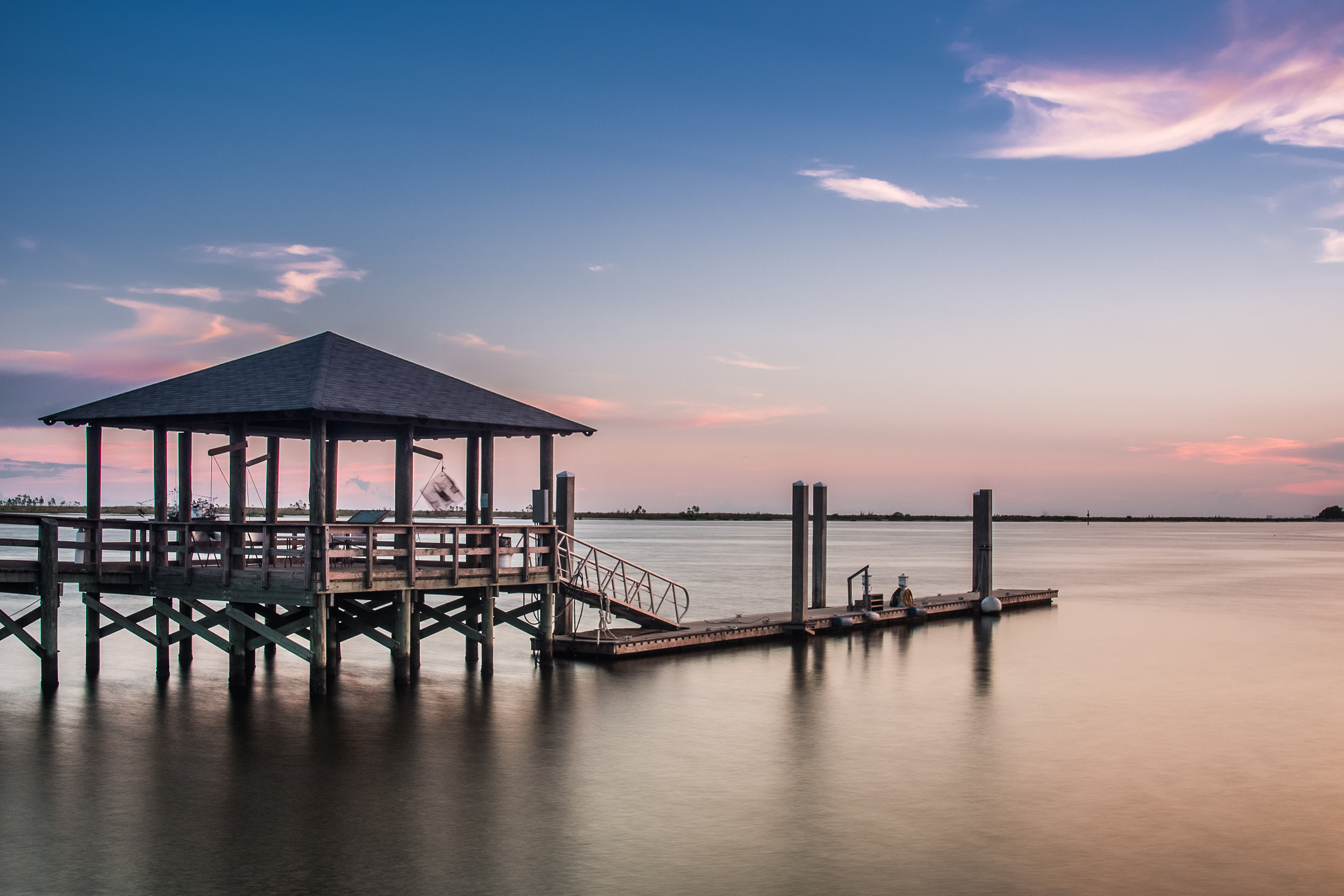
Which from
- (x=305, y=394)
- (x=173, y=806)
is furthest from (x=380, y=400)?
(x=173, y=806)

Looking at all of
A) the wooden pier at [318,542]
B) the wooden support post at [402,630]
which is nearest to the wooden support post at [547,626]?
the wooden pier at [318,542]

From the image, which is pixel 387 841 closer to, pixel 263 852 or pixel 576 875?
pixel 263 852

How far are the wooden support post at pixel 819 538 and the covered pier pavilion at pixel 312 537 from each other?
7.97 m

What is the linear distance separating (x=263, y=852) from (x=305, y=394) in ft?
27.2

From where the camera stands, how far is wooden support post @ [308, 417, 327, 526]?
16.6 metres

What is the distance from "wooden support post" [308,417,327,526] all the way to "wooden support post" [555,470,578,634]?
5.63m

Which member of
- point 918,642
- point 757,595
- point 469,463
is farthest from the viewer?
point 757,595

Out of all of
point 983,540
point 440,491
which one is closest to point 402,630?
point 440,491

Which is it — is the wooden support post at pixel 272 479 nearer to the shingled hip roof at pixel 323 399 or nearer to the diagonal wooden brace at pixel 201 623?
the shingled hip roof at pixel 323 399

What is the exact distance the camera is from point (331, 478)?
19.9 meters

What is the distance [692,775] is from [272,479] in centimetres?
951

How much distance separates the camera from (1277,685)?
851 inches

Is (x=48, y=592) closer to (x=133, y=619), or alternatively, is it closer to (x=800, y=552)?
(x=133, y=619)

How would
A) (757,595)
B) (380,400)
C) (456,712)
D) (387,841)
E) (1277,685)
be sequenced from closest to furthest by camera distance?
(387,841), (456,712), (380,400), (1277,685), (757,595)
